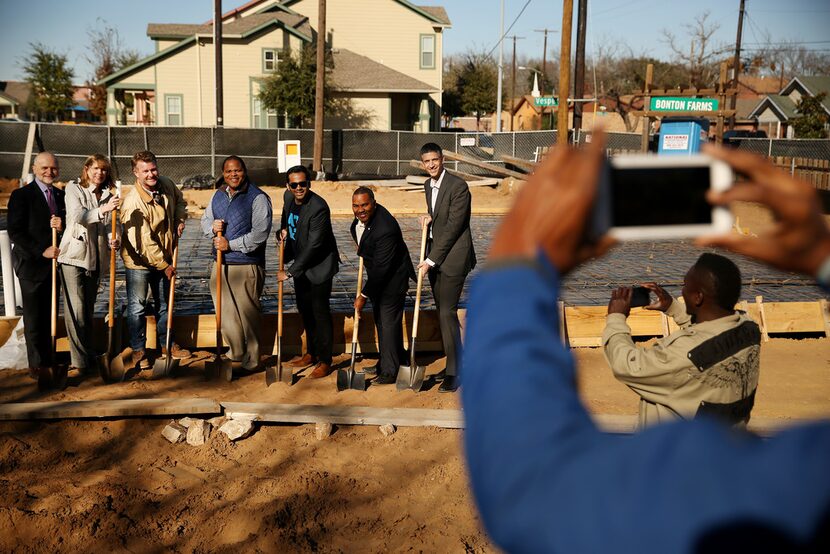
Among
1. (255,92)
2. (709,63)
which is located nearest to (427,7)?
(255,92)

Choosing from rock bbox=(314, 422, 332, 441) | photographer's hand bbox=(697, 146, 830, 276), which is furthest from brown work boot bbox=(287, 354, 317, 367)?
photographer's hand bbox=(697, 146, 830, 276)

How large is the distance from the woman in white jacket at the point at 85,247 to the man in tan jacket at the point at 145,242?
0.23 m

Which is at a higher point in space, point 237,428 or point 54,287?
point 54,287

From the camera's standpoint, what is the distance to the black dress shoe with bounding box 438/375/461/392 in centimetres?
759

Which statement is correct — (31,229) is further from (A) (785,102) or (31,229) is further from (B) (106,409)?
(A) (785,102)

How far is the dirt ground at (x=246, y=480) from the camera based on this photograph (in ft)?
16.4

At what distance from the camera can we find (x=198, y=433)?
6297 mm

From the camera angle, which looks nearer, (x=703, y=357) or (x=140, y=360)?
(x=703, y=357)

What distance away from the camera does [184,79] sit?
1480 inches

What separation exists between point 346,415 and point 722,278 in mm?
3734

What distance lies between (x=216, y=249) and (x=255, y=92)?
31.5m

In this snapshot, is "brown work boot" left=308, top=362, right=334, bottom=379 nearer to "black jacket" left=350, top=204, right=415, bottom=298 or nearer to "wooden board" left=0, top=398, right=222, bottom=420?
"black jacket" left=350, top=204, right=415, bottom=298

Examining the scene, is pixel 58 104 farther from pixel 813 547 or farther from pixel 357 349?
pixel 813 547

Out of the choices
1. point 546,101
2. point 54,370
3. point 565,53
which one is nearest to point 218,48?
point 565,53
